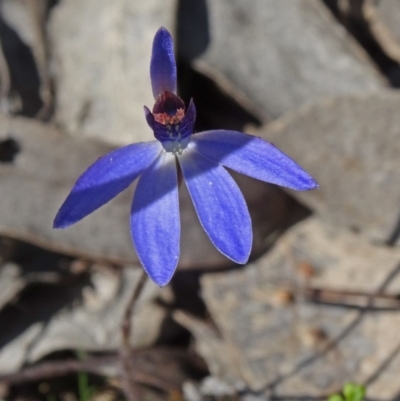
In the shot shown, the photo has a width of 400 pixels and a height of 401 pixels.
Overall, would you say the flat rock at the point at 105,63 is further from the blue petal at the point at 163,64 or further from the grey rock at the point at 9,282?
the blue petal at the point at 163,64

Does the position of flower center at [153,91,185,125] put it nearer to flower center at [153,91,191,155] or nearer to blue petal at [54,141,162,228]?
flower center at [153,91,191,155]

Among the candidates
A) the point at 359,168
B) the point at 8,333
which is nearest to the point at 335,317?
the point at 359,168

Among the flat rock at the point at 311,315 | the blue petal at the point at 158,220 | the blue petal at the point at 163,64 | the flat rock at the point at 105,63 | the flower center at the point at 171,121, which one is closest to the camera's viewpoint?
the blue petal at the point at 158,220

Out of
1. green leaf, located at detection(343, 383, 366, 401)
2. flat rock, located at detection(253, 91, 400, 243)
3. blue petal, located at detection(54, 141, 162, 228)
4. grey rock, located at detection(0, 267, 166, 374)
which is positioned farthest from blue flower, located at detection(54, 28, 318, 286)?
grey rock, located at detection(0, 267, 166, 374)

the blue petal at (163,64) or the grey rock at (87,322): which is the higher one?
the blue petal at (163,64)

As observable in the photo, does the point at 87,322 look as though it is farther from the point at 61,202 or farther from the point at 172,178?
the point at 172,178

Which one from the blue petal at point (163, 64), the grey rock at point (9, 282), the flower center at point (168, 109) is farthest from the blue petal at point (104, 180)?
the grey rock at point (9, 282)
